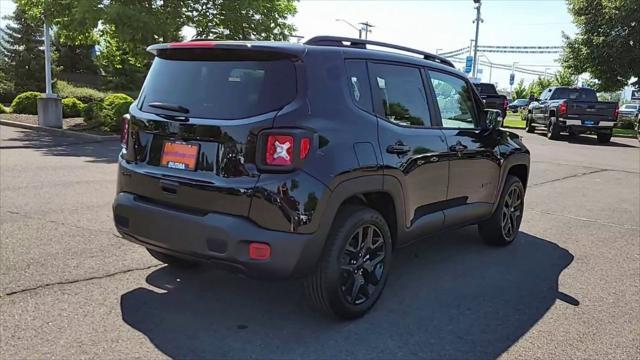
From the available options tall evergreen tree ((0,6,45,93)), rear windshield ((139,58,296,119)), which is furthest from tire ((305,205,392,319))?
tall evergreen tree ((0,6,45,93))

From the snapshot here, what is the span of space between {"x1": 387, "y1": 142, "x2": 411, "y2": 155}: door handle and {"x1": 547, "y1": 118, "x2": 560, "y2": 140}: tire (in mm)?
18459

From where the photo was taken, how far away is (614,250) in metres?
5.97

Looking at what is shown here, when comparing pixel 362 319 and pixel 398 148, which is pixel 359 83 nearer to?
pixel 398 148

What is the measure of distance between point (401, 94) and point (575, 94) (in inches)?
789

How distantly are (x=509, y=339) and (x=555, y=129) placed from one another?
18.9 meters

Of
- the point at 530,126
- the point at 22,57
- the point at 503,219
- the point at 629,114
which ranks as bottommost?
the point at 503,219

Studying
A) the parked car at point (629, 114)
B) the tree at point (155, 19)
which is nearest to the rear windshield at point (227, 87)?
the tree at point (155, 19)

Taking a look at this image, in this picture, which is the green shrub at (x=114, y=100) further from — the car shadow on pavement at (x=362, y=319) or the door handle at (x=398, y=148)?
the door handle at (x=398, y=148)

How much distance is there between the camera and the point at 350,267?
12.3 ft

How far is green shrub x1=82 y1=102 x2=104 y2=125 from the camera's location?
53.9ft

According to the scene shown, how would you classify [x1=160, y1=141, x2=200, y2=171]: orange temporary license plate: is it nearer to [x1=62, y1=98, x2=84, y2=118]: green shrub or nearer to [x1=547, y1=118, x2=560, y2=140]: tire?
[x1=62, y1=98, x2=84, y2=118]: green shrub

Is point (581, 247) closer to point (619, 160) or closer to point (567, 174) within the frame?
point (567, 174)

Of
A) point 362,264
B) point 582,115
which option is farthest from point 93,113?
point 582,115

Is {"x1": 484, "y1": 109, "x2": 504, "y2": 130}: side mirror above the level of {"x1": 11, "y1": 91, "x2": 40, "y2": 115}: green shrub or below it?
above
